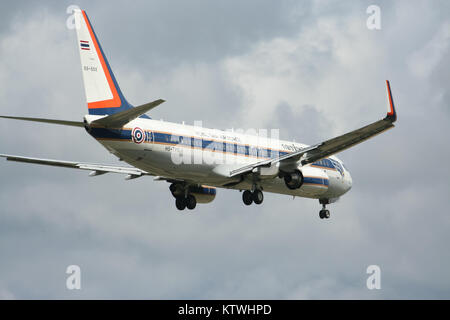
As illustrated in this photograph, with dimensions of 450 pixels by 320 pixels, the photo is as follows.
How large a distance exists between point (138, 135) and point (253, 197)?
10.2m

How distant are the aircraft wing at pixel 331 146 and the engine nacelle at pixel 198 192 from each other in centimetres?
548

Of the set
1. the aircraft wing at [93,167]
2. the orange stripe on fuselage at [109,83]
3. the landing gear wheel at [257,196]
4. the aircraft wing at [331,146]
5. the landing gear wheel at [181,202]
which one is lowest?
the landing gear wheel at [257,196]

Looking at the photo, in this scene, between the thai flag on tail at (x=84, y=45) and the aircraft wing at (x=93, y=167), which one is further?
the aircraft wing at (x=93, y=167)

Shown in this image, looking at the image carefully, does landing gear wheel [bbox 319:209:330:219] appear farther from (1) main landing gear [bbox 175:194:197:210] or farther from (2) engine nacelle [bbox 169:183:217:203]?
(1) main landing gear [bbox 175:194:197:210]

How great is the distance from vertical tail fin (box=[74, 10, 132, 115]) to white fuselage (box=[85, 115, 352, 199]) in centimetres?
145

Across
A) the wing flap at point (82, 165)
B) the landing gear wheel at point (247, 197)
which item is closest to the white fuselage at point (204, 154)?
the landing gear wheel at point (247, 197)

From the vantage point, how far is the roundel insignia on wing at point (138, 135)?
54.0 m

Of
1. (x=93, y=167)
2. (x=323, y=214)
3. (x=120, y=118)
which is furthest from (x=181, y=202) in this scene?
(x=120, y=118)

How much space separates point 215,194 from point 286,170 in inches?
278

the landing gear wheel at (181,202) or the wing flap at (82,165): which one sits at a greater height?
the wing flap at (82,165)

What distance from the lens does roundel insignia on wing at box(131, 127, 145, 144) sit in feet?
177

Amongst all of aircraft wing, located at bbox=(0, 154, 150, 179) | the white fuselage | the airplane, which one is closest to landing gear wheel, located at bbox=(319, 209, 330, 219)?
the airplane

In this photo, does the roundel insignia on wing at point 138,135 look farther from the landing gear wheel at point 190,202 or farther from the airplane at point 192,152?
the landing gear wheel at point 190,202
